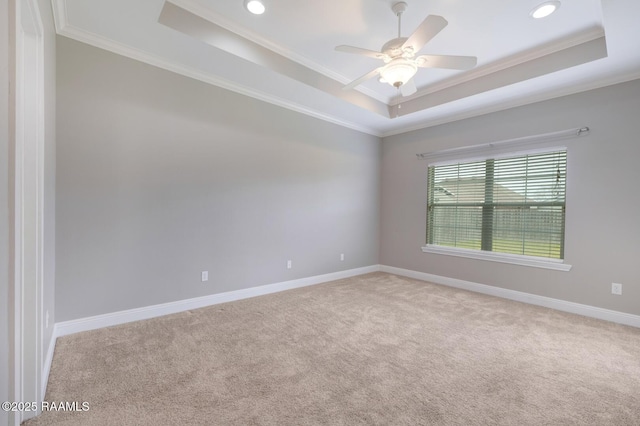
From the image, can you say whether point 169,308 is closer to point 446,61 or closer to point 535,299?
point 446,61

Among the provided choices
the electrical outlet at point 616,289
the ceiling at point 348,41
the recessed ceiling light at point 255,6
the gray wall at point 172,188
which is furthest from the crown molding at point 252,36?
the electrical outlet at point 616,289

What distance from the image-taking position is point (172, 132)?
2.97 metres

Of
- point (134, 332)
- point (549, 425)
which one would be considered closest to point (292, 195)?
point (134, 332)

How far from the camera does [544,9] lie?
7.68ft

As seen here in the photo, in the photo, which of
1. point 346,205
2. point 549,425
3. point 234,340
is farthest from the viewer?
point 346,205

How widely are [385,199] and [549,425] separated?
4026mm

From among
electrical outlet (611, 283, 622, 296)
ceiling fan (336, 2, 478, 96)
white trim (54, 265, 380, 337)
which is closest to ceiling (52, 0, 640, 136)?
ceiling fan (336, 2, 478, 96)

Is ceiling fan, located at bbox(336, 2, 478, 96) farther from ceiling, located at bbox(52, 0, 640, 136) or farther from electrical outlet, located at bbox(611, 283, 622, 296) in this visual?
electrical outlet, located at bbox(611, 283, 622, 296)

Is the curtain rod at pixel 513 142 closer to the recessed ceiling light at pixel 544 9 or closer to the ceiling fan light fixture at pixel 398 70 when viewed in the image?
the recessed ceiling light at pixel 544 9

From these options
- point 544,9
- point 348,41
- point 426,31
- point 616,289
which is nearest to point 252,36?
point 348,41

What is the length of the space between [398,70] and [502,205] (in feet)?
9.11

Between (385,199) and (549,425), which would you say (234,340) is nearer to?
(549,425)

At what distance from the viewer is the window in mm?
3473

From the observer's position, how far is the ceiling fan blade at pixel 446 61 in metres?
2.21
